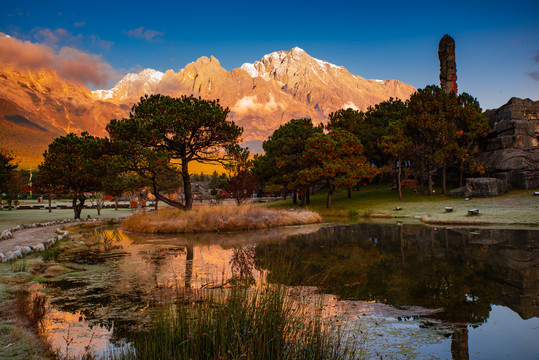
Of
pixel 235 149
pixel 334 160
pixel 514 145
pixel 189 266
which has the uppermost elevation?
pixel 514 145

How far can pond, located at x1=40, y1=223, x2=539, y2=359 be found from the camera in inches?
199

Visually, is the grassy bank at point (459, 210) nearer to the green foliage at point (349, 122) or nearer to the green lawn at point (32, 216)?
the green foliage at point (349, 122)

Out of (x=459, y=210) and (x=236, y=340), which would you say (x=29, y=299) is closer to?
(x=236, y=340)

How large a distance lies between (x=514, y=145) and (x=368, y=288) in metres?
38.9

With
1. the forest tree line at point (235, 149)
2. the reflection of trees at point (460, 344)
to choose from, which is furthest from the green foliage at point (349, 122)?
the reflection of trees at point (460, 344)

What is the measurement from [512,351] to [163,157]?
21.4m

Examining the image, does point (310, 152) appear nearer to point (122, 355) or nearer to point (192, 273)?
point (192, 273)

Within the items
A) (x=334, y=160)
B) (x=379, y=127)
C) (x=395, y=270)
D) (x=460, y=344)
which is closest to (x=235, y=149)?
(x=334, y=160)

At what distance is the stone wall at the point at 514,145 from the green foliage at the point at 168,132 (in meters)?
28.4

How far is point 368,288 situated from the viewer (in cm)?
795

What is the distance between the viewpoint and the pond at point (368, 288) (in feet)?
16.6

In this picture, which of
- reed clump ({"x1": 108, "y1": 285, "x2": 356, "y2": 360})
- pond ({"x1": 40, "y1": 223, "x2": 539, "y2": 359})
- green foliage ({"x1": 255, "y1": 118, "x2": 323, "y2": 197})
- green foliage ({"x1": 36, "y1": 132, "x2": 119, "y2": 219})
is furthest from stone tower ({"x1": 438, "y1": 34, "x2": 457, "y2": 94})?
reed clump ({"x1": 108, "y1": 285, "x2": 356, "y2": 360})

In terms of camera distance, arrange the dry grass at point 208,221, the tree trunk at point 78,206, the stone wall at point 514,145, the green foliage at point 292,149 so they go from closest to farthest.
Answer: the dry grass at point 208,221, the tree trunk at point 78,206, the stone wall at point 514,145, the green foliage at point 292,149

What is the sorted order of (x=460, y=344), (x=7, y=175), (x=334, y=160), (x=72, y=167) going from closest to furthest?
(x=460, y=344) → (x=72, y=167) → (x=7, y=175) → (x=334, y=160)
